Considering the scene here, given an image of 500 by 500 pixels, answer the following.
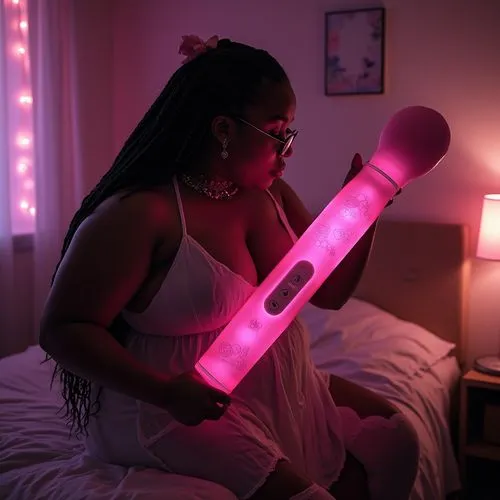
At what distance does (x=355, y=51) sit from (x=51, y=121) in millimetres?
1413

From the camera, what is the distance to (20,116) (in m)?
2.86

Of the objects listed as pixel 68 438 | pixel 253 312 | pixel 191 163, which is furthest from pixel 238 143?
pixel 68 438

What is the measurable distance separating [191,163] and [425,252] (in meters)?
1.69

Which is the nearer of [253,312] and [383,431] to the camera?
[253,312]

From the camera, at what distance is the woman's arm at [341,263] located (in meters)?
1.25

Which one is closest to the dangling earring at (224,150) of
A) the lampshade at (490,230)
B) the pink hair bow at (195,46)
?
→ the pink hair bow at (195,46)

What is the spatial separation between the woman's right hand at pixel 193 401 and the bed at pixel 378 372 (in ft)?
0.45

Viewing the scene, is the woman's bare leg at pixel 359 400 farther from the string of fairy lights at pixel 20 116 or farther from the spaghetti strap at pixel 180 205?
the string of fairy lights at pixel 20 116

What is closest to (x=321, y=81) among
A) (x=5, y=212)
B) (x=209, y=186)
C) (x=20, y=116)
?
(x=20, y=116)

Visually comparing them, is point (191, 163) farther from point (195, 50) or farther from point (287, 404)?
point (287, 404)

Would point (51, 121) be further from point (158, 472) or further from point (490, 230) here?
point (158, 472)

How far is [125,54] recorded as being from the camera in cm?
343

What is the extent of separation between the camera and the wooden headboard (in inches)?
104

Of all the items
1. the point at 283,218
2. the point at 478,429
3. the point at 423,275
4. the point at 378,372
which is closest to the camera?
the point at 283,218
